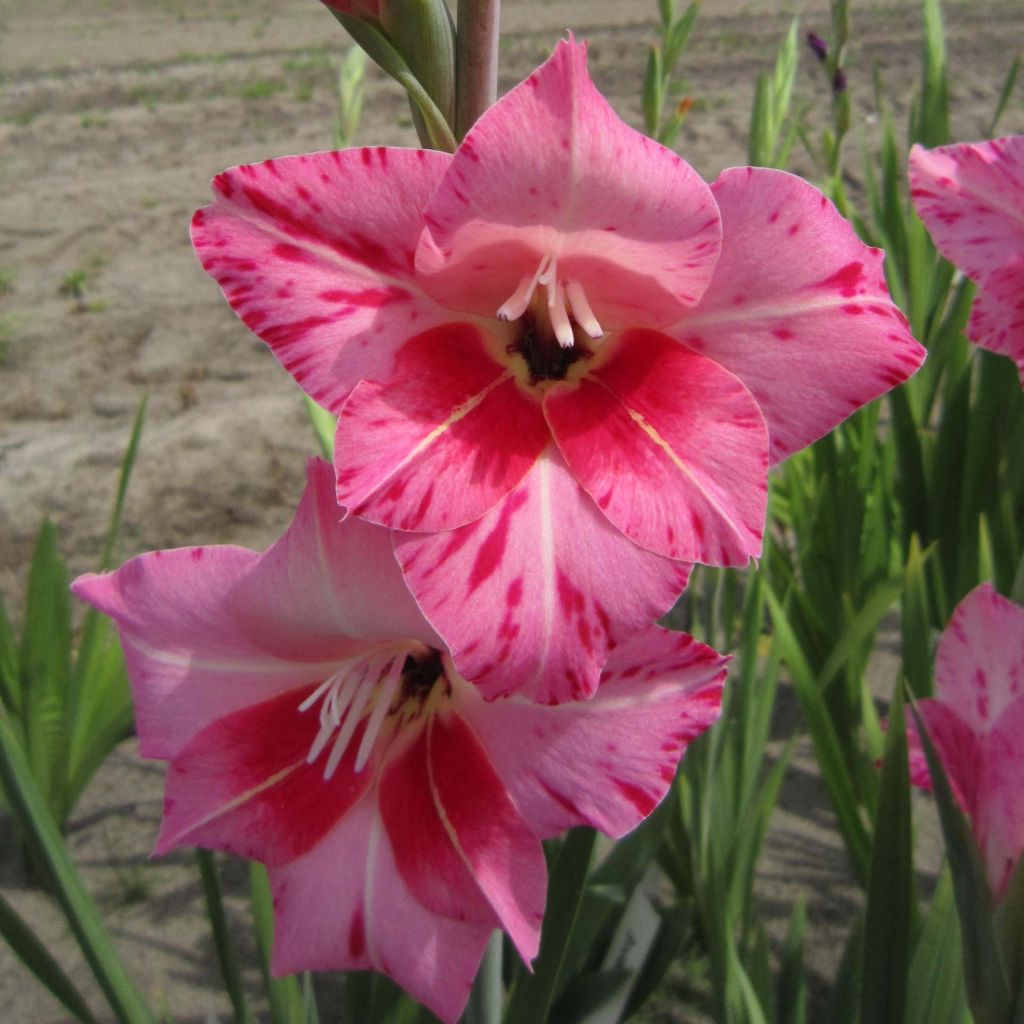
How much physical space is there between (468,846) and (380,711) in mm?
85

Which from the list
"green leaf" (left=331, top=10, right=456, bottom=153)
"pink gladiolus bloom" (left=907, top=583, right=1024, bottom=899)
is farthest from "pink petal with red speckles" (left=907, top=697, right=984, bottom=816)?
"green leaf" (left=331, top=10, right=456, bottom=153)

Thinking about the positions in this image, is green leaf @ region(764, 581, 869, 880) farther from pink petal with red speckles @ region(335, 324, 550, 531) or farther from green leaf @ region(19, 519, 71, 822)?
green leaf @ region(19, 519, 71, 822)

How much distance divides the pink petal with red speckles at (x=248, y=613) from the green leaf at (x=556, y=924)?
0.19 metres

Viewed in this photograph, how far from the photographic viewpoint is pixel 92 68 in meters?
7.51

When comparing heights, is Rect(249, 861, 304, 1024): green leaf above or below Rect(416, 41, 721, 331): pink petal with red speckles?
below

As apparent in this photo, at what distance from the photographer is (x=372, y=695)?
60 centimetres

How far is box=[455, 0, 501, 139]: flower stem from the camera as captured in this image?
514mm

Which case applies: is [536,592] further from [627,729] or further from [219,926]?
[219,926]

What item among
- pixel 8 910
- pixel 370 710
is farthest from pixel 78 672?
pixel 370 710

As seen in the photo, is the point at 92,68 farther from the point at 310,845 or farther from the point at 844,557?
the point at 310,845

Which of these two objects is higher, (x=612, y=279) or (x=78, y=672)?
(x=612, y=279)

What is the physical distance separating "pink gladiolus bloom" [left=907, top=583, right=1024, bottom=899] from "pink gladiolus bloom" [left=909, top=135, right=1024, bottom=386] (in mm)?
200

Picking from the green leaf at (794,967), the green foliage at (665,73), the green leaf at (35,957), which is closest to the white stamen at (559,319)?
the green leaf at (35,957)

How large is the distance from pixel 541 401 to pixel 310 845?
0.91ft
